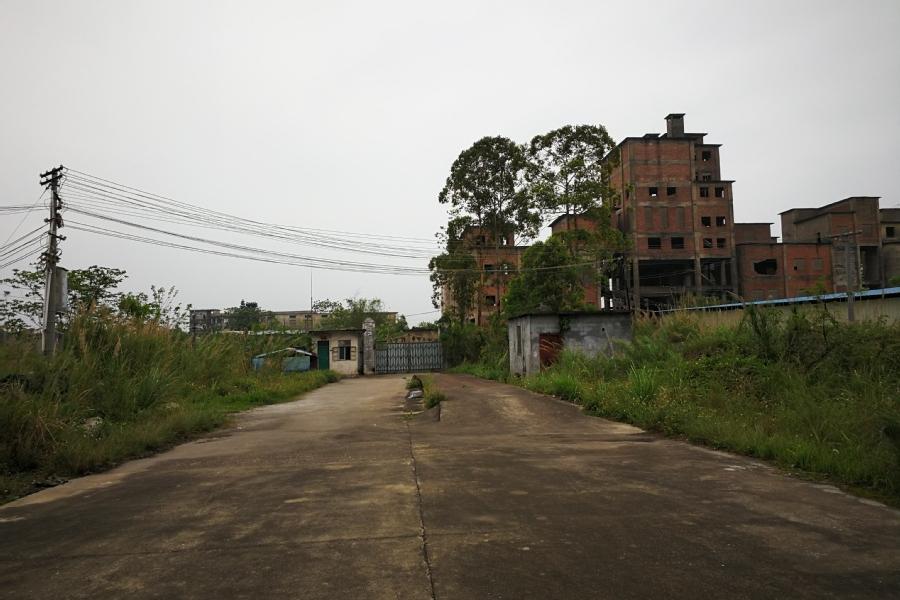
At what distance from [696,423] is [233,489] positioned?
622 centimetres

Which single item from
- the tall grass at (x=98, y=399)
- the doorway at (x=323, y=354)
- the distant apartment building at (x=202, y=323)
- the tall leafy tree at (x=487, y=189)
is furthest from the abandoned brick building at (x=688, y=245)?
the tall grass at (x=98, y=399)

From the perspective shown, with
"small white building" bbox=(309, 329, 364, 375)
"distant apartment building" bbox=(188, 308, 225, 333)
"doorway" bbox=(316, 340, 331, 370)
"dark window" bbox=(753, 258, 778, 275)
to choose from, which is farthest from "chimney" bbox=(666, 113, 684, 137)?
"distant apartment building" bbox=(188, 308, 225, 333)

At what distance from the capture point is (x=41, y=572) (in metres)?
3.27

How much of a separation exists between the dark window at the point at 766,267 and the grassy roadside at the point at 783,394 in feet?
126

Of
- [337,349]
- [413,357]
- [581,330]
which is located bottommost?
[413,357]


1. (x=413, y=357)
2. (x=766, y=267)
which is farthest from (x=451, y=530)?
(x=766, y=267)

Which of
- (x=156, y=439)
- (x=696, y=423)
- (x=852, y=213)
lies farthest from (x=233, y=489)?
(x=852, y=213)

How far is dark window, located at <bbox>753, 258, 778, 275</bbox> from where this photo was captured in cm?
4562

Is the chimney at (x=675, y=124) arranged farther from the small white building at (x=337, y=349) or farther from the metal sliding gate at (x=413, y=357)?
the small white building at (x=337, y=349)

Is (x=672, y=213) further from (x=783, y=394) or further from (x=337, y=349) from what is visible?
(x=783, y=394)

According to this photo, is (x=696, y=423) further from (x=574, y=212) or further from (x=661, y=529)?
(x=574, y=212)

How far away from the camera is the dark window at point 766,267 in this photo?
4562 cm

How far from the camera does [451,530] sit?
3814 millimetres

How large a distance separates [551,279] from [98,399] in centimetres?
2073
